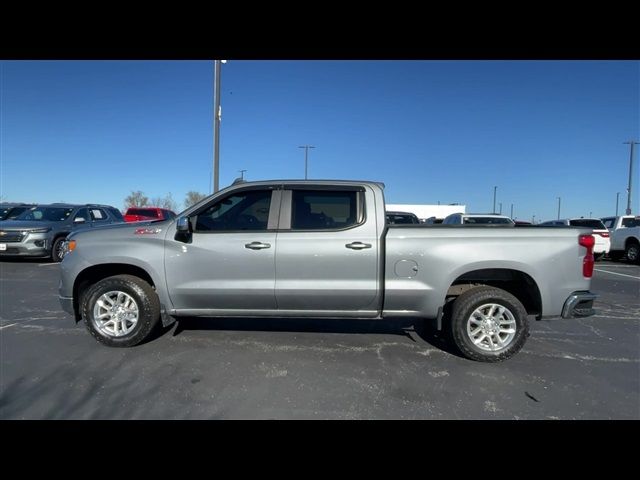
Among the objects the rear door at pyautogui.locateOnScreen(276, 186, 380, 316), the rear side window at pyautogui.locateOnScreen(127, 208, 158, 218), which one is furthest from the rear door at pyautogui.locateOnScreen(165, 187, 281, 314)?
the rear side window at pyautogui.locateOnScreen(127, 208, 158, 218)

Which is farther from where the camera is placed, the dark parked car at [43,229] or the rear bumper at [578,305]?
the dark parked car at [43,229]

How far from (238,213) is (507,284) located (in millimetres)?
3369

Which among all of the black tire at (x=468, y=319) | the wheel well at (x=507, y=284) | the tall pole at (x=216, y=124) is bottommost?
the black tire at (x=468, y=319)

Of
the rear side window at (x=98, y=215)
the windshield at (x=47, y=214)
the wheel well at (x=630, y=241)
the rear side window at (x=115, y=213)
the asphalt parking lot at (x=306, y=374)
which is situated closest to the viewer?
the asphalt parking lot at (x=306, y=374)

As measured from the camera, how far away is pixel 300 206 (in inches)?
156

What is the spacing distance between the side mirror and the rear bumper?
421cm

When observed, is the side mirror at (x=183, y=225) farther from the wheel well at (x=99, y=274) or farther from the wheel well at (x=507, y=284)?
the wheel well at (x=507, y=284)

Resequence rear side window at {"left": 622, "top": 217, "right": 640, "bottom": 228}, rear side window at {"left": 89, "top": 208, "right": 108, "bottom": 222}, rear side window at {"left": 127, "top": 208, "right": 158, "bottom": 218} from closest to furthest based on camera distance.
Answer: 1. rear side window at {"left": 89, "top": 208, "right": 108, "bottom": 222}
2. rear side window at {"left": 622, "top": 217, "right": 640, "bottom": 228}
3. rear side window at {"left": 127, "top": 208, "right": 158, "bottom": 218}

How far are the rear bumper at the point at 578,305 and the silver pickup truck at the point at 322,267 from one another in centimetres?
1

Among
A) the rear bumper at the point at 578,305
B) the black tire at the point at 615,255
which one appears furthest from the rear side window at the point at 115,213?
the black tire at the point at 615,255

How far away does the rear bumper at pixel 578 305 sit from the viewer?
3664 millimetres

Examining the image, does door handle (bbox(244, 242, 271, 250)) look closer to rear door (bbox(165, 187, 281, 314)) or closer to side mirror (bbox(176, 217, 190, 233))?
rear door (bbox(165, 187, 281, 314))

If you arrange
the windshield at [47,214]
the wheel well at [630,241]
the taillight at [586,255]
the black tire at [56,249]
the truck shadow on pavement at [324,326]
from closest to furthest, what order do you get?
the taillight at [586,255]
the truck shadow on pavement at [324,326]
the black tire at [56,249]
the windshield at [47,214]
the wheel well at [630,241]

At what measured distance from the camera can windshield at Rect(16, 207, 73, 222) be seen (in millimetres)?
10664
